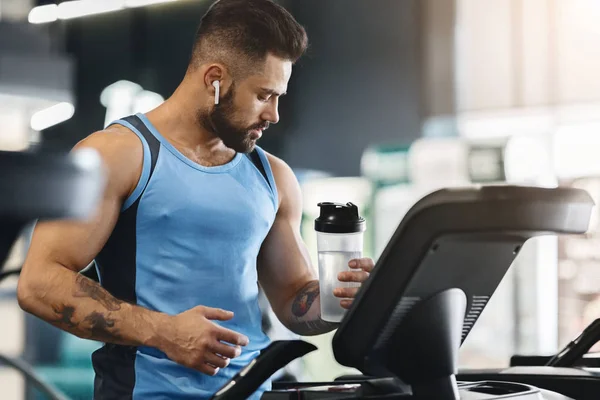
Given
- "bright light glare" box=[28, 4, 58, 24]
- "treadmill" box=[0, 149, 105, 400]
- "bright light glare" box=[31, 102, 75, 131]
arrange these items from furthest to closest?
"bright light glare" box=[28, 4, 58, 24]
"bright light glare" box=[31, 102, 75, 131]
"treadmill" box=[0, 149, 105, 400]

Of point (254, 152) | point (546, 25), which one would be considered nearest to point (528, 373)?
point (254, 152)

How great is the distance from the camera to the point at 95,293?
1356 millimetres

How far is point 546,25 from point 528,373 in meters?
4.45

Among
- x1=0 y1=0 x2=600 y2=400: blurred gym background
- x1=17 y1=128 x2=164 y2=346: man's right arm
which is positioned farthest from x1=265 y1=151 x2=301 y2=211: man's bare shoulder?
x1=0 y1=0 x2=600 y2=400: blurred gym background

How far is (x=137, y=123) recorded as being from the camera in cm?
151

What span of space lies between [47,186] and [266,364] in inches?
21.8

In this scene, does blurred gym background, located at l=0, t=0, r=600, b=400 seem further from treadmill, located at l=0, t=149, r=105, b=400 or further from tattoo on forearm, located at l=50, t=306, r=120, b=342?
treadmill, located at l=0, t=149, r=105, b=400

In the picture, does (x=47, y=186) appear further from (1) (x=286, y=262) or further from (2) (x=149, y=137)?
(1) (x=286, y=262)

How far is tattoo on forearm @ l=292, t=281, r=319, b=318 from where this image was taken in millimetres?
1605

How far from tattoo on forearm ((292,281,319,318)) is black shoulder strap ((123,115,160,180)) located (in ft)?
1.28

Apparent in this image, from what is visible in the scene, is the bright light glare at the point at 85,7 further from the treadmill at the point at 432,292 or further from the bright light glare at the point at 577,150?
the treadmill at the point at 432,292

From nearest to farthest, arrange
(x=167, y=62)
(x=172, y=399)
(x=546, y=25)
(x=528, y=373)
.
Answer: (x=528, y=373) < (x=172, y=399) < (x=546, y=25) < (x=167, y=62)

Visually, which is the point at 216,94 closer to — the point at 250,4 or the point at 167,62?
the point at 250,4

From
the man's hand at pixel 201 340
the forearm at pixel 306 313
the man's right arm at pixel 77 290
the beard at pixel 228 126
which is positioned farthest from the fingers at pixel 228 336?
the beard at pixel 228 126
